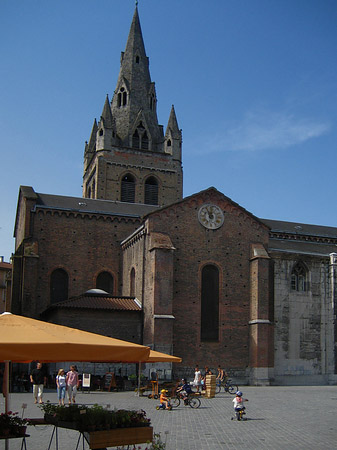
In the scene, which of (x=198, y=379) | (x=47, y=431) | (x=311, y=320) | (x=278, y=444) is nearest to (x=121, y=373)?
(x=198, y=379)

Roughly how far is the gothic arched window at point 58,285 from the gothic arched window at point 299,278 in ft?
50.3

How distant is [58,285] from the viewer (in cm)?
3897

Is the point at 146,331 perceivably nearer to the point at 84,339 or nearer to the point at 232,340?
the point at 232,340

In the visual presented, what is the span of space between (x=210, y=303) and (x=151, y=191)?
2096cm

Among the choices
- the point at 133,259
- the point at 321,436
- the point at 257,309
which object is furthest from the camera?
the point at 133,259

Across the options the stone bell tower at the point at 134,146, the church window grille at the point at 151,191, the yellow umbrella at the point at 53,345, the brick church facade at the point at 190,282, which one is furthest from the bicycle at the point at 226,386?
the stone bell tower at the point at 134,146

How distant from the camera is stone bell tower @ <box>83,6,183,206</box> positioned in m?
52.8

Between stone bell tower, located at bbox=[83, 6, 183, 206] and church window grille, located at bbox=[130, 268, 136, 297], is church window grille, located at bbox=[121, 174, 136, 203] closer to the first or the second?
stone bell tower, located at bbox=[83, 6, 183, 206]

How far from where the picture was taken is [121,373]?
32.2 metres

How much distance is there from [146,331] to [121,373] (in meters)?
2.80

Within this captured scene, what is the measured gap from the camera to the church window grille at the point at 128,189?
52.6 m

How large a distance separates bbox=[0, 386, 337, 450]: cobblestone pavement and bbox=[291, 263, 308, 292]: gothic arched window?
487 inches

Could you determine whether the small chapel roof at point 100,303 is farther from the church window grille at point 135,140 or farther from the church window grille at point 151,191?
the church window grille at point 135,140

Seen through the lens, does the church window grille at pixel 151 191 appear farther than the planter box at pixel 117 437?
Yes
